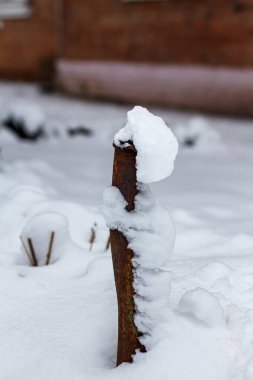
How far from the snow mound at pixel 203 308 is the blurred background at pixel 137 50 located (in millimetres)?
5600

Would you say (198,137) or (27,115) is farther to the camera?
(27,115)

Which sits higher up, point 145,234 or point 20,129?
point 145,234

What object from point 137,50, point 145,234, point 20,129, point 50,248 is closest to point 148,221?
point 145,234

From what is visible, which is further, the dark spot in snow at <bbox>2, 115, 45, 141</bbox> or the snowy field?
the dark spot in snow at <bbox>2, 115, 45, 141</bbox>

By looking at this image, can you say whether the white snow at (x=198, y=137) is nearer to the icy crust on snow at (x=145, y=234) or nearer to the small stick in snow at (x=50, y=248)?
the small stick in snow at (x=50, y=248)

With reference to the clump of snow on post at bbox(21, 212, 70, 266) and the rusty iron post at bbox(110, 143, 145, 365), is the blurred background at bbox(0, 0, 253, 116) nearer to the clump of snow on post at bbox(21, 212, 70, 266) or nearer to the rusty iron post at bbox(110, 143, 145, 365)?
the clump of snow on post at bbox(21, 212, 70, 266)

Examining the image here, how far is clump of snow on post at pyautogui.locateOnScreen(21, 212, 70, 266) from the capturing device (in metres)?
1.93

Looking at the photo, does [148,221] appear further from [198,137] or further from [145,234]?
[198,137]

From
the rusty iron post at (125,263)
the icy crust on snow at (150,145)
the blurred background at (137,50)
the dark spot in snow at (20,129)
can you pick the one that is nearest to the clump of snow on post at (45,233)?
the rusty iron post at (125,263)

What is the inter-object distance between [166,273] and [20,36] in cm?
901

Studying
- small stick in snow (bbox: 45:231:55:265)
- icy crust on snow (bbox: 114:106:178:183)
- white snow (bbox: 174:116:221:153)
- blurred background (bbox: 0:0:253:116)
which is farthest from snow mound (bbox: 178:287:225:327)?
blurred background (bbox: 0:0:253:116)

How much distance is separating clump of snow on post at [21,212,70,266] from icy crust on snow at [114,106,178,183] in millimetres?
828

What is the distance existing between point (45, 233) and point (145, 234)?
77 cm

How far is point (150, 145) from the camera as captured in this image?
1135 millimetres
